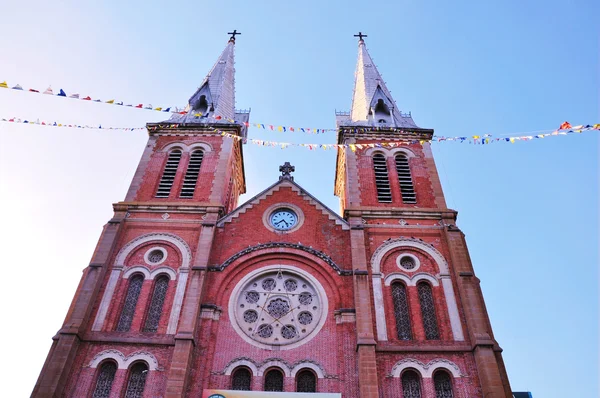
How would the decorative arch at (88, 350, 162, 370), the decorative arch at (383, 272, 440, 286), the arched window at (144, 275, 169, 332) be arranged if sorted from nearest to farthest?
1. the decorative arch at (88, 350, 162, 370)
2. the arched window at (144, 275, 169, 332)
3. the decorative arch at (383, 272, 440, 286)

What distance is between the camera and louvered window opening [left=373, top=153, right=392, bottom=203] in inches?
942

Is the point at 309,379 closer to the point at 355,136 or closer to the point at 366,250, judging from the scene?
the point at 366,250

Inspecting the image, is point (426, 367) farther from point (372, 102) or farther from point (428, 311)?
point (372, 102)

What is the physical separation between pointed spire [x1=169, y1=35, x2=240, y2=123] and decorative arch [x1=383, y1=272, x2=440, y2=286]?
12.6 meters

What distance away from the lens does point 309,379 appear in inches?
695

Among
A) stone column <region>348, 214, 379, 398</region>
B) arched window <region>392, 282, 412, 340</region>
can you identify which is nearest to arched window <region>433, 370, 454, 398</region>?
arched window <region>392, 282, 412, 340</region>

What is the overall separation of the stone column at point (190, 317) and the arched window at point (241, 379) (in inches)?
62.0

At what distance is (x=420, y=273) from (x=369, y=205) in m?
4.19

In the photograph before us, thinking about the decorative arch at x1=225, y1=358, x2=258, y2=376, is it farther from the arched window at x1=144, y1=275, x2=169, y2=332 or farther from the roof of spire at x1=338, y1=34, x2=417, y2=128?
the roof of spire at x1=338, y1=34, x2=417, y2=128

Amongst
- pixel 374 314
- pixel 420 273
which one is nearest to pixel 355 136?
pixel 420 273

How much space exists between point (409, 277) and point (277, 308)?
512 centimetres

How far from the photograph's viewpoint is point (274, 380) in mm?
17672

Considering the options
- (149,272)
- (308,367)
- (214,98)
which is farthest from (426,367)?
(214,98)

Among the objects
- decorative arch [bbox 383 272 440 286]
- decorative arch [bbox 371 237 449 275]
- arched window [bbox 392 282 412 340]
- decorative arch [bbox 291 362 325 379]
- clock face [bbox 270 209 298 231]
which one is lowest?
decorative arch [bbox 291 362 325 379]
